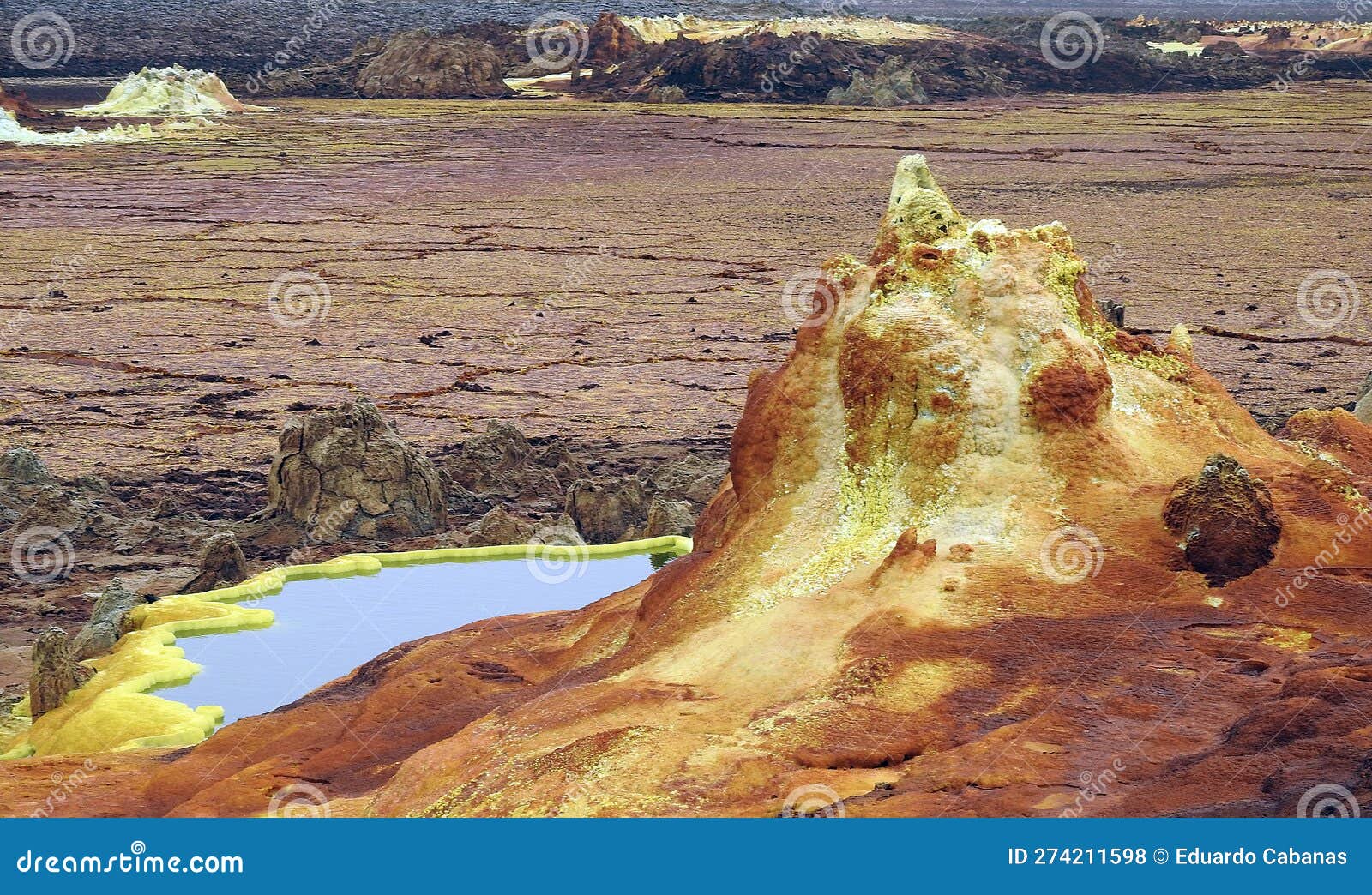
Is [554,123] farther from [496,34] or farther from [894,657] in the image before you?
[894,657]

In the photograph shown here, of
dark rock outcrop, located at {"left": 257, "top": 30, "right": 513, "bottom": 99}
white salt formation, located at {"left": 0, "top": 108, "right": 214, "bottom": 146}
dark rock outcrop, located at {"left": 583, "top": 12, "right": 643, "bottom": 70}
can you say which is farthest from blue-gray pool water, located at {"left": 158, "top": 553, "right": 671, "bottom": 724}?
dark rock outcrop, located at {"left": 583, "top": 12, "right": 643, "bottom": 70}

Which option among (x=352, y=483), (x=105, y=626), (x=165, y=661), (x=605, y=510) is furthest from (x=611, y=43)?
(x=165, y=661)

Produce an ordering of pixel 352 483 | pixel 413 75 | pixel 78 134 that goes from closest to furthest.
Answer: pixel 352 483 < pixel 78 134 < pixel 413 75

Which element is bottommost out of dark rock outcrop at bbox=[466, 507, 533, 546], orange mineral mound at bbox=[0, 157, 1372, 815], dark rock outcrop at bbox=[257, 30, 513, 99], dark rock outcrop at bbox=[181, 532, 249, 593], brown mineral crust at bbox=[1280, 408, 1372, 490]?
orange mineral mound at bbox=[0, 157, 1372, 815]

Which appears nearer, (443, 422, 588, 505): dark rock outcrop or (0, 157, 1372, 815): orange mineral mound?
(0, 157, 1372, 815): orange mineral mound

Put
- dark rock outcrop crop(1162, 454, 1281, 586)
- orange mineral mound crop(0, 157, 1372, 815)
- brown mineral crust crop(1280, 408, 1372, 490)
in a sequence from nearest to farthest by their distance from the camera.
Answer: orange mineral mound crop(0, 157, 1372, 815)
dark rock outcrop crop(1162, 454, 1281, 586)
brown mineral crust crop(1280, 408, 1372, 490)

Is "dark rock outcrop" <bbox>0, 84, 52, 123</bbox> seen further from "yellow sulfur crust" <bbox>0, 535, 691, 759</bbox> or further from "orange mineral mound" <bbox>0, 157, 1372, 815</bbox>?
"orange mineral mound" <bbox>0, 157, 1372, 815</bbox>

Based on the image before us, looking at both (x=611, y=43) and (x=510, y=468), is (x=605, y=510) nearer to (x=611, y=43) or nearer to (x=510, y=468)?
(x=510, y=468)
